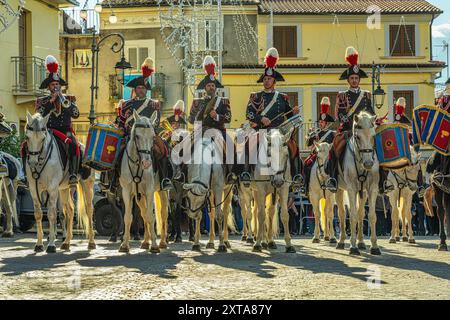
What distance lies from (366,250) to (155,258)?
14.8 ft

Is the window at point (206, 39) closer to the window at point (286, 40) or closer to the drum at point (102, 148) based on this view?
the window at point (286, 40)

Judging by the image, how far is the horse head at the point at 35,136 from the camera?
17.2 metres

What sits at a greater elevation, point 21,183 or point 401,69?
point 401,69

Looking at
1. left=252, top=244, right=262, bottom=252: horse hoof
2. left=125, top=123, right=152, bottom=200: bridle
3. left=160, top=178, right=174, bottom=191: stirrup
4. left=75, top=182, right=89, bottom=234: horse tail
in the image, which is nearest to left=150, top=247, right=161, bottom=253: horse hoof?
left=125, top=123, right=152, bottom=200: bridle

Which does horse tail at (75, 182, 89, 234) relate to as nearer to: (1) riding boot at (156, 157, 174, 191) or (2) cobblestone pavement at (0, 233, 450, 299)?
(2) cobblestone pavement at (0, 233, 450, 299)

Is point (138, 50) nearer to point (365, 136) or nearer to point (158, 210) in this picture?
point (158, 210)

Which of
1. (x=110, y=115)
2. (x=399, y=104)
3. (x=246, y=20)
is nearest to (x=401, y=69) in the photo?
(x=246, y=20)

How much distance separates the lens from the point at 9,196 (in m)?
26.1

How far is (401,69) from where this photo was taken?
159 feet

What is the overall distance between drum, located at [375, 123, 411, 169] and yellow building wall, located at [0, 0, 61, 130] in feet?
72.9

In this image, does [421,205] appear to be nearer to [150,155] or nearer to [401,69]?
[150,155]

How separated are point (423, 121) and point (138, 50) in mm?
35367

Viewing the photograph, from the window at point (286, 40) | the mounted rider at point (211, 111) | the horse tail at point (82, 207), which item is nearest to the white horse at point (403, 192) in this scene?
the mounted rider at point (211, 111)

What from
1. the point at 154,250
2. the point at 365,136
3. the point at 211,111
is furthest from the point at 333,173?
the point at 154,250
